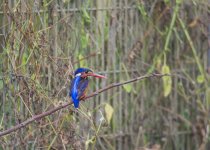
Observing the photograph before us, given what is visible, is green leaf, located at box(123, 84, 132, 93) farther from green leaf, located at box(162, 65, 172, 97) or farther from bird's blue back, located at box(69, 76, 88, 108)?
bird's blue back, located at box(69, 76, 88, 108)

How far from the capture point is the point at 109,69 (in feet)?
26.8

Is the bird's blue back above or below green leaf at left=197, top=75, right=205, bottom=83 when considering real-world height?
above

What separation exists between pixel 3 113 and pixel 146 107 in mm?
2081

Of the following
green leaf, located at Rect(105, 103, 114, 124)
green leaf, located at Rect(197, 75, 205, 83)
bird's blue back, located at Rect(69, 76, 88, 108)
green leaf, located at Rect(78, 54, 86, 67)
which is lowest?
green leaf, located at Rect(105, 103, 114, 124)

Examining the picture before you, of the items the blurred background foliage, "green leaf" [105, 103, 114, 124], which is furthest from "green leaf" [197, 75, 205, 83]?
"green leaf" [105, 103, 114, 124]

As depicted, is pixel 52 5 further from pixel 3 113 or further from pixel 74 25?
pixel 3 113

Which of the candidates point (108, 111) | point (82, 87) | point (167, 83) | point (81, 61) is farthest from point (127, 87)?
point (82, 87)

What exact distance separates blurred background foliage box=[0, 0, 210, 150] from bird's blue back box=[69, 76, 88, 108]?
0.74m

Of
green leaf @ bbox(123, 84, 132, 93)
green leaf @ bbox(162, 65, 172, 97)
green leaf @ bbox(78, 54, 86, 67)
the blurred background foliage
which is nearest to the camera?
the blurred background foliage

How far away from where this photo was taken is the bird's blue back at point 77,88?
5746 mm

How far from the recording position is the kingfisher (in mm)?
5747

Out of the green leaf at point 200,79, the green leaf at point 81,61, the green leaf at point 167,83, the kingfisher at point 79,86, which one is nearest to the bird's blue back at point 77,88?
the kingfisher at point 79,86

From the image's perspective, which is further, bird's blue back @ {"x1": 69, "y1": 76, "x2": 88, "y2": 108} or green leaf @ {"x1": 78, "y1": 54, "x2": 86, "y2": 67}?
green leaf @ {"x1": 78, "y1": 54, "x2": 86, "y2": 67}

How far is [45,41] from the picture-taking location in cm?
681
